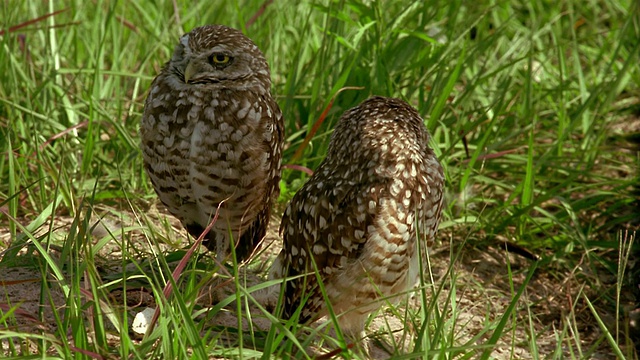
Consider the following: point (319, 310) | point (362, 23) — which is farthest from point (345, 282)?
point (362, 23)

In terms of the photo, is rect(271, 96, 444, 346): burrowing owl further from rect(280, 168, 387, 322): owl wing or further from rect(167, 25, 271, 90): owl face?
rect(167, 25, 271, 90): owl face

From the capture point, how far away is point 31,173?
4285 mm

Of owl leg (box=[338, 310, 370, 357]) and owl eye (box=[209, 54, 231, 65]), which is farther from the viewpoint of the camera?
owl eye (box=[209, 54, 231, 65])

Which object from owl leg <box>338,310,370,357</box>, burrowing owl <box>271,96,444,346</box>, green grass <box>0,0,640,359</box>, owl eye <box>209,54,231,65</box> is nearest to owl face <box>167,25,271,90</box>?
owl eye <box>209,54,231,65</box>

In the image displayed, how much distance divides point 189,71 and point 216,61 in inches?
5.1

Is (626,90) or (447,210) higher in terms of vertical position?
(626,90)

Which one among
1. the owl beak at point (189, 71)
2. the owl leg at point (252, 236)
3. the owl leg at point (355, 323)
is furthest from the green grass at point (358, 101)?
the owl beak at point (189, 71)

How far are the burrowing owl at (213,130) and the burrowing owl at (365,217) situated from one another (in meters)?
0.28

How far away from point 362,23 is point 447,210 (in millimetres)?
1141

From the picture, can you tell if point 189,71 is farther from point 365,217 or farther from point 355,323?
point 355,323

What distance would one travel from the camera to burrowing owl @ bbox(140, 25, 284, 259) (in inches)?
140

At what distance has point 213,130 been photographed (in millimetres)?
3533

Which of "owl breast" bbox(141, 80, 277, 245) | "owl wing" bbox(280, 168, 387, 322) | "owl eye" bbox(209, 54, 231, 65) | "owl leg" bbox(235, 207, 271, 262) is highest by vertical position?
"owl eye" bbox(209, 54, 231, 65)

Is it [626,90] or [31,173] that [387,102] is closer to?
[31,173]
